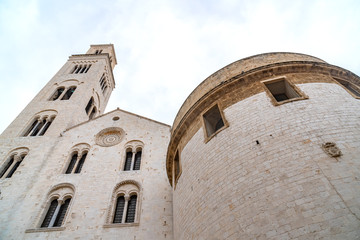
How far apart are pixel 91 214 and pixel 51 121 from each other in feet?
35.3

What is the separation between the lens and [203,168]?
23.1ft

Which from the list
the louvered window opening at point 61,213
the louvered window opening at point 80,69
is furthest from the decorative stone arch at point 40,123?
the louvered window opening at point 80,69

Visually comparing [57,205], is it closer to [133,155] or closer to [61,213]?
[61,213]

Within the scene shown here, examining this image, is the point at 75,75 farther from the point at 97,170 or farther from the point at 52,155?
the point at 97,170

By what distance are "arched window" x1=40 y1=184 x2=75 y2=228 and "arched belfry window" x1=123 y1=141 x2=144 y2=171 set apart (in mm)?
3304

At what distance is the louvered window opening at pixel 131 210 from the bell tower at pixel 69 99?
27.7 ft

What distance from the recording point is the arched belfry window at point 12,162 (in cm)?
1345

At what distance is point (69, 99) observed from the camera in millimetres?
20141

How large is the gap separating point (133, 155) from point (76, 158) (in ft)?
13.2

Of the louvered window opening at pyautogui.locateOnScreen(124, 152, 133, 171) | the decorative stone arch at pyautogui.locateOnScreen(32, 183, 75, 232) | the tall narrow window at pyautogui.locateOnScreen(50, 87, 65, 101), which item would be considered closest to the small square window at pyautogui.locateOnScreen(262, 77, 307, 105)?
the louvered window opening at pyautogui.locateOnScreen(124, 152, 133, 171)

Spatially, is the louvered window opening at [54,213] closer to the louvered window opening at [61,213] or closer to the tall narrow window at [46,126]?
the louvered window opening at [61,213]

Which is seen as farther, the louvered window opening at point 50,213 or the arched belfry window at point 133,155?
the arched belfry window at point 133,155

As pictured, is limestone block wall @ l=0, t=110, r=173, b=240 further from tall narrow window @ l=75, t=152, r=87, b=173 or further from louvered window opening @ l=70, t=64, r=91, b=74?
louvered window opening @ l=70, t=64, r=91, b=74

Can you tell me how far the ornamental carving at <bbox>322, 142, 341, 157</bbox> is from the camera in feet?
16.4
